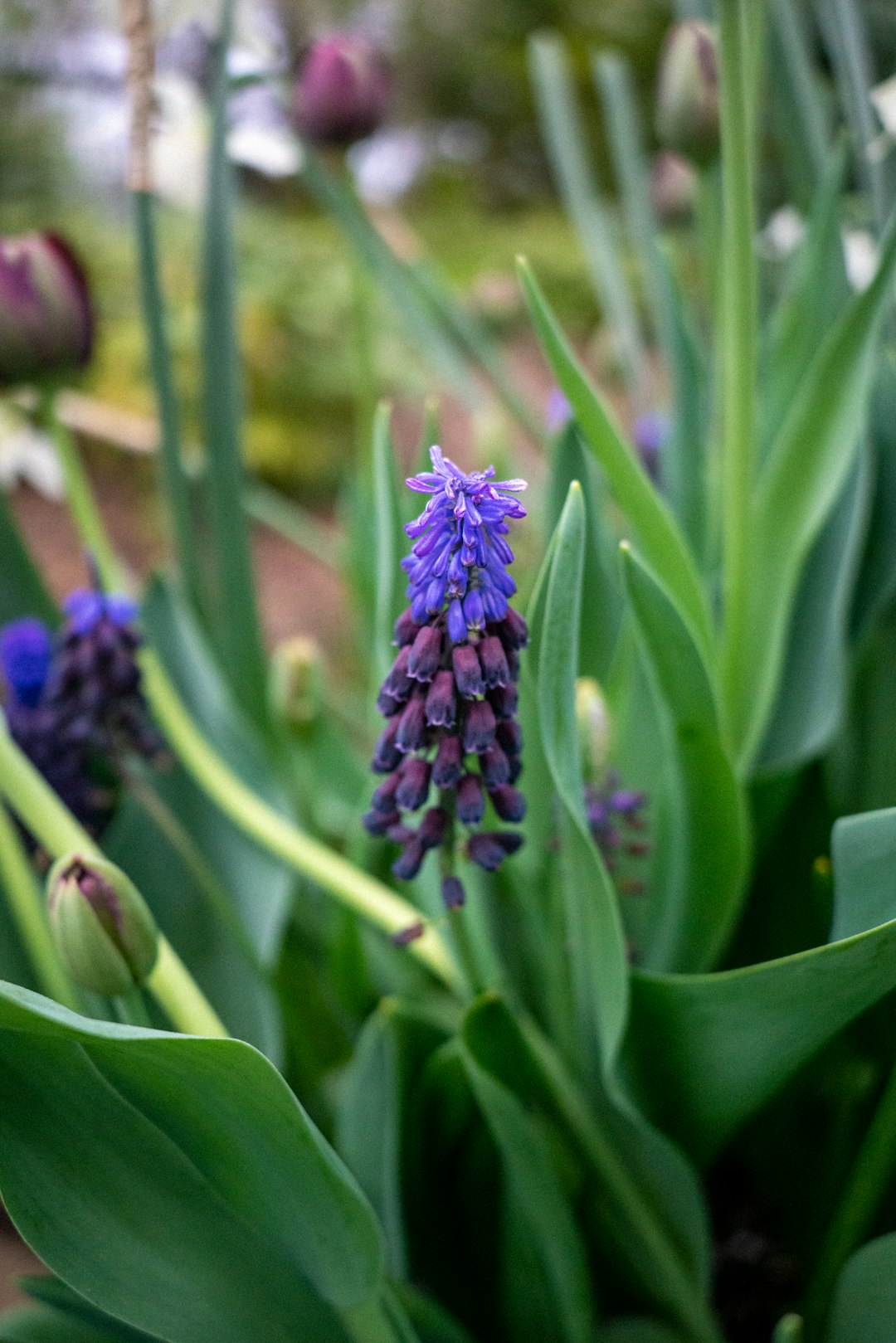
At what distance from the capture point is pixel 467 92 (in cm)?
463

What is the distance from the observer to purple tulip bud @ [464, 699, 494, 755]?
343 mm

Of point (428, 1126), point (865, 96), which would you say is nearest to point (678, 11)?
point (865, 96)

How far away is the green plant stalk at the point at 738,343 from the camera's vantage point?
0.42 m

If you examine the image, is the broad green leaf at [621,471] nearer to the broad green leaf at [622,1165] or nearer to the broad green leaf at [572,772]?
the broad green leaf at [572,772]

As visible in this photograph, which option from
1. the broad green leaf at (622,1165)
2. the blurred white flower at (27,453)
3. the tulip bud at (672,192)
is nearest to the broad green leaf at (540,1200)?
the broad green leaf at (622,1165)

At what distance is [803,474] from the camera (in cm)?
51

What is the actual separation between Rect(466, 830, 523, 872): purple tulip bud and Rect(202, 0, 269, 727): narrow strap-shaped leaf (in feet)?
1.24

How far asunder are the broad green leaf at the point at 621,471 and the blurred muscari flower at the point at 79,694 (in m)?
0.24

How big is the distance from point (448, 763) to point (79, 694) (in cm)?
26

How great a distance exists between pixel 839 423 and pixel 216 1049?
370 mm

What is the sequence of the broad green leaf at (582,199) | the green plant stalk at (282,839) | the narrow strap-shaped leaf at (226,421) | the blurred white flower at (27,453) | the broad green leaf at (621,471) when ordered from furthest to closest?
the broad green leaf at (582,199)
the blurred white flower at (27,453)
the narrow strap-shaped leaf at (226,421)
the green plant stalk at (282,839)
the broad green leaf at (621,471)

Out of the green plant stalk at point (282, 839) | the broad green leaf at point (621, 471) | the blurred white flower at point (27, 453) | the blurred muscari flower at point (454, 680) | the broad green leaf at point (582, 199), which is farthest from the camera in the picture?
the broad green leaf at point (582, 199)

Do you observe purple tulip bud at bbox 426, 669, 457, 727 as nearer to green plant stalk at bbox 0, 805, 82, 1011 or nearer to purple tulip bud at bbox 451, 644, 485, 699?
purple tulip bud at bbox 451, 644, 485, 699

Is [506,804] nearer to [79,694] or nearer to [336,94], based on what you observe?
[79,694]
